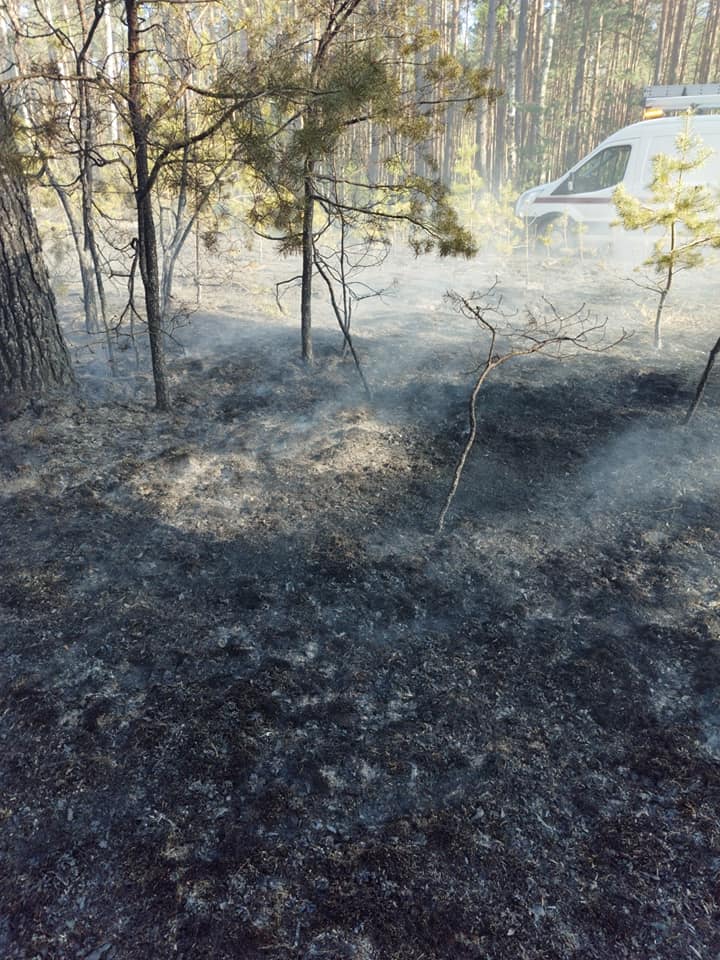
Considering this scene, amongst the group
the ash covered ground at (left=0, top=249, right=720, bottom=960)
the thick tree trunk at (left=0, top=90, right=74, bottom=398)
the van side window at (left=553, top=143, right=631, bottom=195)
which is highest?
the van side window at (left=553, top=143, right=631, bottom=195)

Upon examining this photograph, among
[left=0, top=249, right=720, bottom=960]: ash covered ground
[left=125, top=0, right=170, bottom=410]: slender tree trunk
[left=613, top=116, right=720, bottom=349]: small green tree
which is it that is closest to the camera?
[left=0, top=249, right=720, bottom=960]: ash covered ground

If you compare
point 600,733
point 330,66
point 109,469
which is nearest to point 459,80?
point 330,66

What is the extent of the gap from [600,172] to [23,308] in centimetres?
1391

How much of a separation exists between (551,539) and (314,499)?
2204 millimetres

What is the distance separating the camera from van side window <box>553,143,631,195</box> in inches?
548

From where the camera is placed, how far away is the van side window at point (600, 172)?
13.9 metres

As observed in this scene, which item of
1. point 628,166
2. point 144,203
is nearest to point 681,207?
point 144,203

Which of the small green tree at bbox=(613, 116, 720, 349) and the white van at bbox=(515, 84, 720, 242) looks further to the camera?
the white van at bbox=(515, 84, 720, 242)

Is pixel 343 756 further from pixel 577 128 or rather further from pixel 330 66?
pixel 577 128

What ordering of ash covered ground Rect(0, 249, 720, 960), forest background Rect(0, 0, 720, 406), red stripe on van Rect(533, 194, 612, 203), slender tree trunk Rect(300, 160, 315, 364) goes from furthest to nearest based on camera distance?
red stripe on van Rect(533, 194, 612, 203) → slender tree trunk Rect(300, 160, 315, 364) → forest background Rect(0, 0, 720, 406) → ash covered ground Rect(0, 249, 720, 960)

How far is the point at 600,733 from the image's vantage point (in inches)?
131

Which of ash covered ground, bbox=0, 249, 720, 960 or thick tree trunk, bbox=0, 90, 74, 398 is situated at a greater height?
thick tree trunk, bbox=0, 90, 74, 398

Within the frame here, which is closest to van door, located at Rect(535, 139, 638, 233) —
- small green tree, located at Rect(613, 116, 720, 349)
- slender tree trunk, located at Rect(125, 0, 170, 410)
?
small green tree, located at Rect(613, 116, 720, 349)

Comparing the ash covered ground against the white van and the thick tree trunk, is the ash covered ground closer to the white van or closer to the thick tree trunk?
the thick tree trunk
